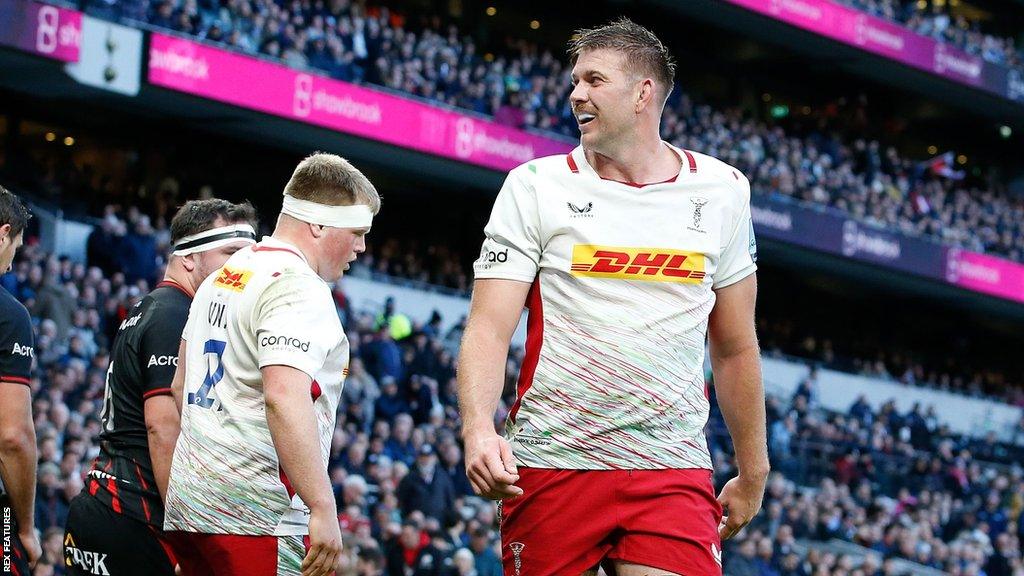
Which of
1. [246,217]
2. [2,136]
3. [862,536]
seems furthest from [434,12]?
[246,217]

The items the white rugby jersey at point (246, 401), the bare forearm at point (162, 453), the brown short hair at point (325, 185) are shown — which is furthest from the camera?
the bare forearm at point (162, 453)

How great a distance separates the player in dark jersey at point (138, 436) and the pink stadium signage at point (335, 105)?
565 inches

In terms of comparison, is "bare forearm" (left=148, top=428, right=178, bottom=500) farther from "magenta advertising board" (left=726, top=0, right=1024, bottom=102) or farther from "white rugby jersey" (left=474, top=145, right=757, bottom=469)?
"magenta advertising board" (left=726, top=0, right=1024, bottom=102)

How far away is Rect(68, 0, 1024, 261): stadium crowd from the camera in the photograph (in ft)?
69.9

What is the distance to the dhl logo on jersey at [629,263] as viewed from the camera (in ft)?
14.5

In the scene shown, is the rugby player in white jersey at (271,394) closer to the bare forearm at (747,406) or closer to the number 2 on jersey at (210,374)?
the number 2 on jersey at (210,374)

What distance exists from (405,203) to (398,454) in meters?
14.0

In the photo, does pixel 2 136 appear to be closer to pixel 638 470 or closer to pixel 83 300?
pixel 83 300

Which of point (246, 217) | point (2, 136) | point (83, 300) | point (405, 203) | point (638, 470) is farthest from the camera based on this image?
point (405, 203)

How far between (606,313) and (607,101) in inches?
25.6

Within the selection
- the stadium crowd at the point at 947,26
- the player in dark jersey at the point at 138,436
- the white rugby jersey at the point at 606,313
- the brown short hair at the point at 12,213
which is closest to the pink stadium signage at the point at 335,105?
the stadium crowd at the point at 947,26

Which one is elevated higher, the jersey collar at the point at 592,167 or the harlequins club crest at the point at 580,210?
the jersey collar at the point at 592,167

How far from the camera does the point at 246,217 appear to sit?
5.56m

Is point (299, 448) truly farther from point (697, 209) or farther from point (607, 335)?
point (697, 209)
